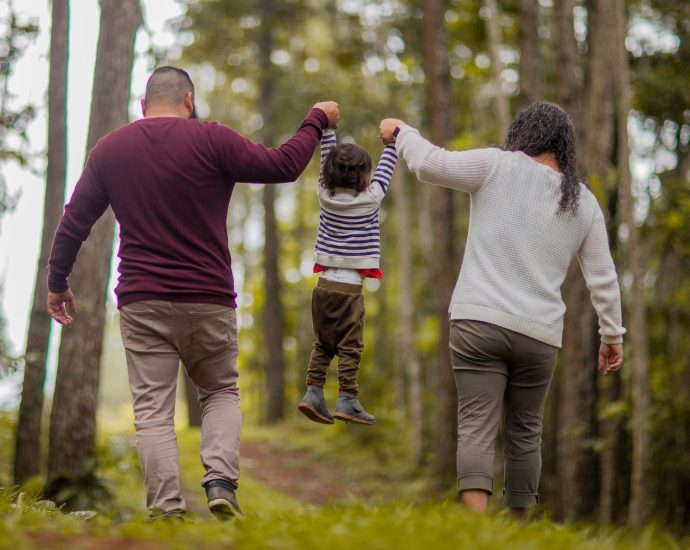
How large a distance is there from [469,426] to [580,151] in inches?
313

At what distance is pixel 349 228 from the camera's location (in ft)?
16.4

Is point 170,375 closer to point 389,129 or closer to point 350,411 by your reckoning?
point 350,411

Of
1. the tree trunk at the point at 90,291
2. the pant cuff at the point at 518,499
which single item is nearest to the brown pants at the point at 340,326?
the pant cuff at the point at 518,499

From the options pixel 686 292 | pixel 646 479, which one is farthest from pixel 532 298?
pixel 686 292

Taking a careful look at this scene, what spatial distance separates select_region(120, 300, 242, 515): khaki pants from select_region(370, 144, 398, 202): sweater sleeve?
42.5 inches

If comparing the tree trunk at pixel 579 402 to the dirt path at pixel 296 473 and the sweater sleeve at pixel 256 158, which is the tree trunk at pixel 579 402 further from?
the sweater sleeve at pixel 256 158

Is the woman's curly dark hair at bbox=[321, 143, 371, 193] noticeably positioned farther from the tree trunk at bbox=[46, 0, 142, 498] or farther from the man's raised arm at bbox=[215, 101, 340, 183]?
Answer: the tree trunk at bbox=[46, 0, 142, 498]

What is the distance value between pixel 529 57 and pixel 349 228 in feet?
28.6

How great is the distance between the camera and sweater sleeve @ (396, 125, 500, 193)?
4.62 meters

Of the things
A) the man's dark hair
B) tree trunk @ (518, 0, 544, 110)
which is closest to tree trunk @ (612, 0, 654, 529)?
tree trunk @ (518, 0, 544, 110)

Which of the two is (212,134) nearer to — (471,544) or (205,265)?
(205,265)

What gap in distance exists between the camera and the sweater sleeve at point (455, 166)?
4617 mm

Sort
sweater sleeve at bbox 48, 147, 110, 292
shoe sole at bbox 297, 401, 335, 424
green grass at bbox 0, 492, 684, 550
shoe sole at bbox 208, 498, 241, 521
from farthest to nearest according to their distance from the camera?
shoe sole at bbox 297, 401, 335, 424 < sweater sleeve at bbox 48, 147, 110, 292 < shoe sole at bbox 208, 498, 241, 521 < green grass at bbox 0, 492, 684, 550

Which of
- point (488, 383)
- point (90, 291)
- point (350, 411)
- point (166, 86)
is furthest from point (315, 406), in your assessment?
point (90, 291)
